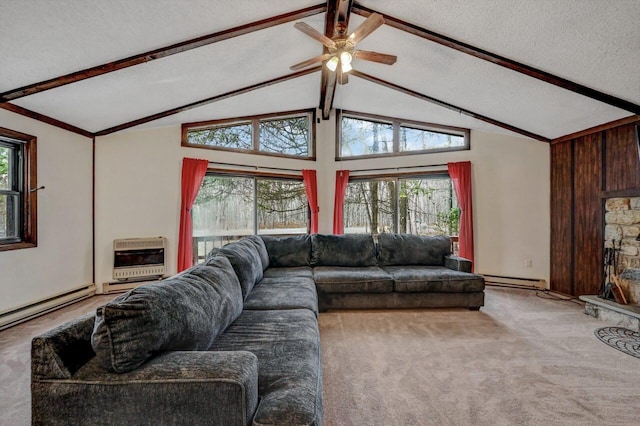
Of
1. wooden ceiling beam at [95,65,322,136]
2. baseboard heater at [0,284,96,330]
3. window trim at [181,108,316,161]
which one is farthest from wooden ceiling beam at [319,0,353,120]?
baseboard heater at [0,284,96,330]

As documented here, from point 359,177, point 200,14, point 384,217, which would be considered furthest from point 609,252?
point 200,14

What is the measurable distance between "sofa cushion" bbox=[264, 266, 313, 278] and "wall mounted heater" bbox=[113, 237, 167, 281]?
5.97 ft

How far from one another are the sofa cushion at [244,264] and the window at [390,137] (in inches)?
129

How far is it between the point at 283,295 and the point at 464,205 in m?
3.59

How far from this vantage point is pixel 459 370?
2180 mm

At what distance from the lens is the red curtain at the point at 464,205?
Answer: 480 cm

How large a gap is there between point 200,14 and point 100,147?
2.86 metres

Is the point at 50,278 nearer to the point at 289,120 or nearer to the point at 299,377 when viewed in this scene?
the point at 299,377

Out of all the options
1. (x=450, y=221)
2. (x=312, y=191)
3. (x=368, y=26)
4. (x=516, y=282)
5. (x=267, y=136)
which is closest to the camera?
(x=368, y=26)

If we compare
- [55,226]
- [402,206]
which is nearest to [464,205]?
[402,206]

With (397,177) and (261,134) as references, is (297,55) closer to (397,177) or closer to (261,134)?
(261,134)

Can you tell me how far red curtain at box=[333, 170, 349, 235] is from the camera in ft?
17.9

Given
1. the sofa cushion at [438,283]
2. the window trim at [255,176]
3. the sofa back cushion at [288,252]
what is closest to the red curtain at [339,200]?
the window trim at [255,176]

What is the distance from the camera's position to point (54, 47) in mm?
2385
